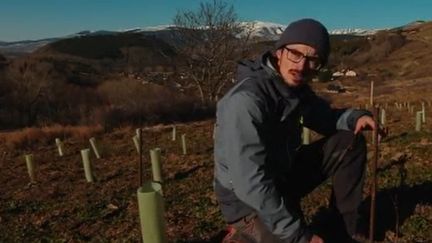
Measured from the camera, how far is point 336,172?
3654 millimetres

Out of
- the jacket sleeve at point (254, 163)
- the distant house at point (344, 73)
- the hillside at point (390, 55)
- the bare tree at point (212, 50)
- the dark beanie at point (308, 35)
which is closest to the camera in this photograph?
the jacket sleeve at point (254, 163)

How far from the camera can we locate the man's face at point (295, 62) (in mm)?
3105


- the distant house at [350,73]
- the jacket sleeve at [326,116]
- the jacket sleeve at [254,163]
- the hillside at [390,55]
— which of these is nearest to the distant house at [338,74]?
the distant house at [350,73]

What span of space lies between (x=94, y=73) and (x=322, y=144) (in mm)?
67327

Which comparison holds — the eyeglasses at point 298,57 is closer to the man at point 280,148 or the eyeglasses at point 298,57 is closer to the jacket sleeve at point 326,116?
the man at point 280,148

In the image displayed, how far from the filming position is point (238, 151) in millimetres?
2941

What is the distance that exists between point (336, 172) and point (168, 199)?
3.26 metres

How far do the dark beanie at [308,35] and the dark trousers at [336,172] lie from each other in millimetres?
732

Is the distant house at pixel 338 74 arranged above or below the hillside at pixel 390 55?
below

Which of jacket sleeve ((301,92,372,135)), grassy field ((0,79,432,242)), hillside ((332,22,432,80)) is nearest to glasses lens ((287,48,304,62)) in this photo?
jacket sleeve ((301,92,372,135))

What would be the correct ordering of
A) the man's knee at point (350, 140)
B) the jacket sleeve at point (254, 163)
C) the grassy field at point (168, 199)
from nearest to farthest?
the jacket sleeve at point (254, 163) < the man's knee at point (350, 140) < the grassy field at point (168, 199)

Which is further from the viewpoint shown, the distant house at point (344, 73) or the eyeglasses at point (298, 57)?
the distant house at point (344, 73)

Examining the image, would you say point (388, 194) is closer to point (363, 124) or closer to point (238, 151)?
point (363, 124)

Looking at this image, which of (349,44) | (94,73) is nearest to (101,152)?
(94,73)
